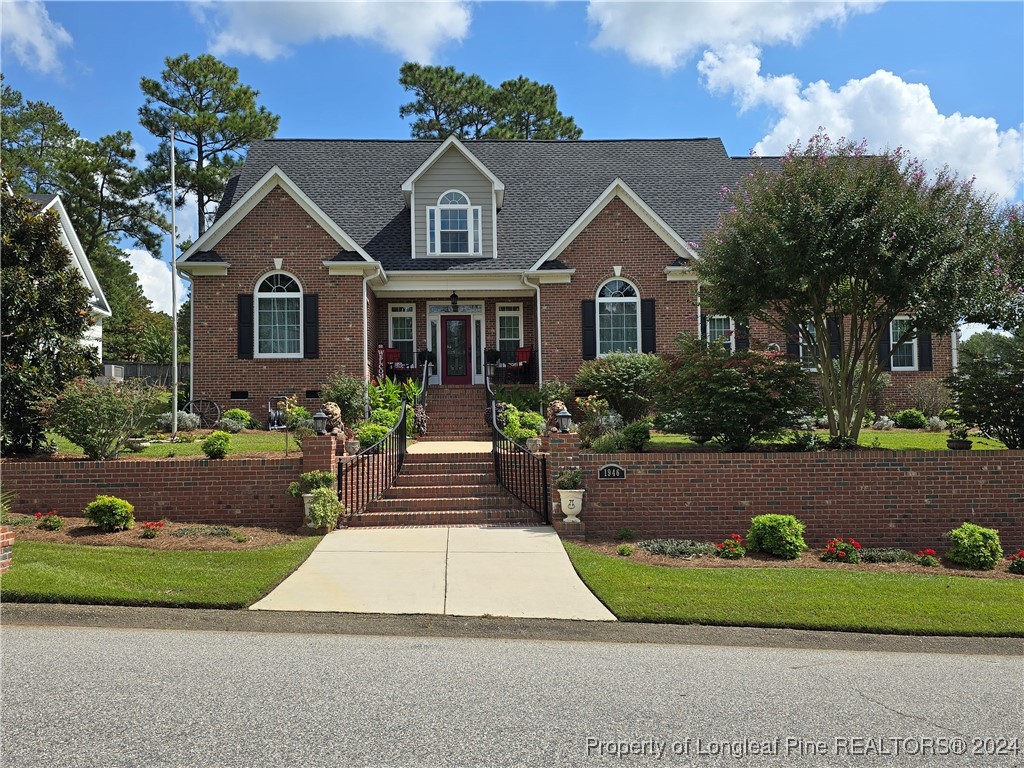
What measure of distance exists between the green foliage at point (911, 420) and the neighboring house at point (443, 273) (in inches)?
88.7

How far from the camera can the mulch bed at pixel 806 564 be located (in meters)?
8.80

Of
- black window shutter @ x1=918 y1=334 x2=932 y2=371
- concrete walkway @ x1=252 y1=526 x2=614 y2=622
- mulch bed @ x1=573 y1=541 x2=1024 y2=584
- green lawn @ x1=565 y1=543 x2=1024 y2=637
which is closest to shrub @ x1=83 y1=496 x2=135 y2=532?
concrete walkway @ x1=252 y1=526 x2=614 y2=622

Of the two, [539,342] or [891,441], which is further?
[539,342]

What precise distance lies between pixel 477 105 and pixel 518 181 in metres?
16.3

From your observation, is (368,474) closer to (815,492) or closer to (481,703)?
(815,492)

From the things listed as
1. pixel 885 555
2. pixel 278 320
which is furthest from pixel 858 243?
pixel 278 320

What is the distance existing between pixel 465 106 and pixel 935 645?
35.6 metres

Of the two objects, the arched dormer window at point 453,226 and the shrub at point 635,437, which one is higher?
the arched dormer window at point 453,226

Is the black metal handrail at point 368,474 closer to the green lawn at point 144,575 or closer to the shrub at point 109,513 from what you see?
the green lawn at point 144,575

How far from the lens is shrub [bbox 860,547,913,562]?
9.26 m

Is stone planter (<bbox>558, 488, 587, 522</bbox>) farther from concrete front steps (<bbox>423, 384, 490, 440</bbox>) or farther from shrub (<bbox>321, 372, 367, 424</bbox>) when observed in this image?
shrub (<bbox>321, 372, 367, 424</bbox>)

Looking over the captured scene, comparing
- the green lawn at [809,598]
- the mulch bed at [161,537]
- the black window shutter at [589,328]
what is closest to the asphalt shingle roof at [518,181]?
the black window shutter at [589,328]

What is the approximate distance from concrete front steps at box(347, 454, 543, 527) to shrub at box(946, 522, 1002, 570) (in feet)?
17.1

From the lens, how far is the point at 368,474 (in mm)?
10891
